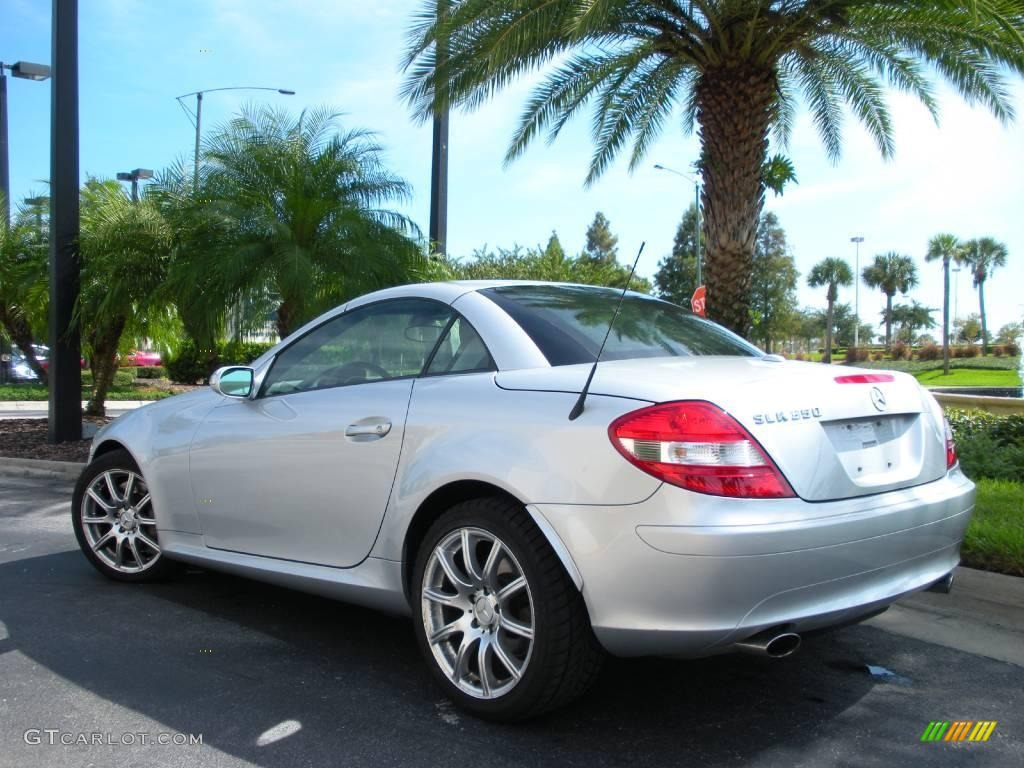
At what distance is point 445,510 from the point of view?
350 cm

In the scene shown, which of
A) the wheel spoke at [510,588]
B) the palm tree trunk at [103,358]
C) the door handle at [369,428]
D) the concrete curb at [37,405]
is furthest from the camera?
the concrete curb at [37,405]

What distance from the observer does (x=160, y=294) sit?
11906 mm

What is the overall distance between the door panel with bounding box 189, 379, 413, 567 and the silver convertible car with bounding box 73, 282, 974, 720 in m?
0.01

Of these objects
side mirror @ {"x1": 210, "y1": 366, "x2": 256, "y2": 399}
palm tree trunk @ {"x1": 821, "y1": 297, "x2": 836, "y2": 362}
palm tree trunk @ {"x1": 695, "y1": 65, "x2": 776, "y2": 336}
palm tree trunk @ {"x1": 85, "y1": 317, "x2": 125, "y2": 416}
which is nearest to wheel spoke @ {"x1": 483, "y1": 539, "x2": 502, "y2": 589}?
side mirror @ {"x1": 210, "y1": 366, "x2": 256, "y2": 399}

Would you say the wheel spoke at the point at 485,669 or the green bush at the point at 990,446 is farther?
the green bush at the point at 990,446

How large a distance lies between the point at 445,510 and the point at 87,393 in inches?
829

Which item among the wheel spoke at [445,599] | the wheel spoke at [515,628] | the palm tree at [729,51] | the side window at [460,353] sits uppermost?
the palm tree at [729,51]

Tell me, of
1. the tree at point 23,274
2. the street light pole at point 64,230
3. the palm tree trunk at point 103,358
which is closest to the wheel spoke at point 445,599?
the street light pole at point 64,230

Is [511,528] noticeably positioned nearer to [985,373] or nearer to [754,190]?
[754,190]

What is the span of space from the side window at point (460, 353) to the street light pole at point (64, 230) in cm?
898

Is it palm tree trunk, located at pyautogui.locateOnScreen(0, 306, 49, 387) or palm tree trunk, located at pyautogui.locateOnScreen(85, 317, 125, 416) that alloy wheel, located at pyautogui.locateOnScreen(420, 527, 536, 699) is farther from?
palm tree trunk, located at pyautogui.locateOnScreen(0, 306, 49, 387)

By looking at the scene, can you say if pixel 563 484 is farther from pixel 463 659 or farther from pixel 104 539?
pixel 104 539

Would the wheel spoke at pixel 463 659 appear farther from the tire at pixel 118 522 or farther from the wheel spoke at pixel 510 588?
the tire at pixel 118 522

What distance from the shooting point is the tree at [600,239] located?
94312 mm
